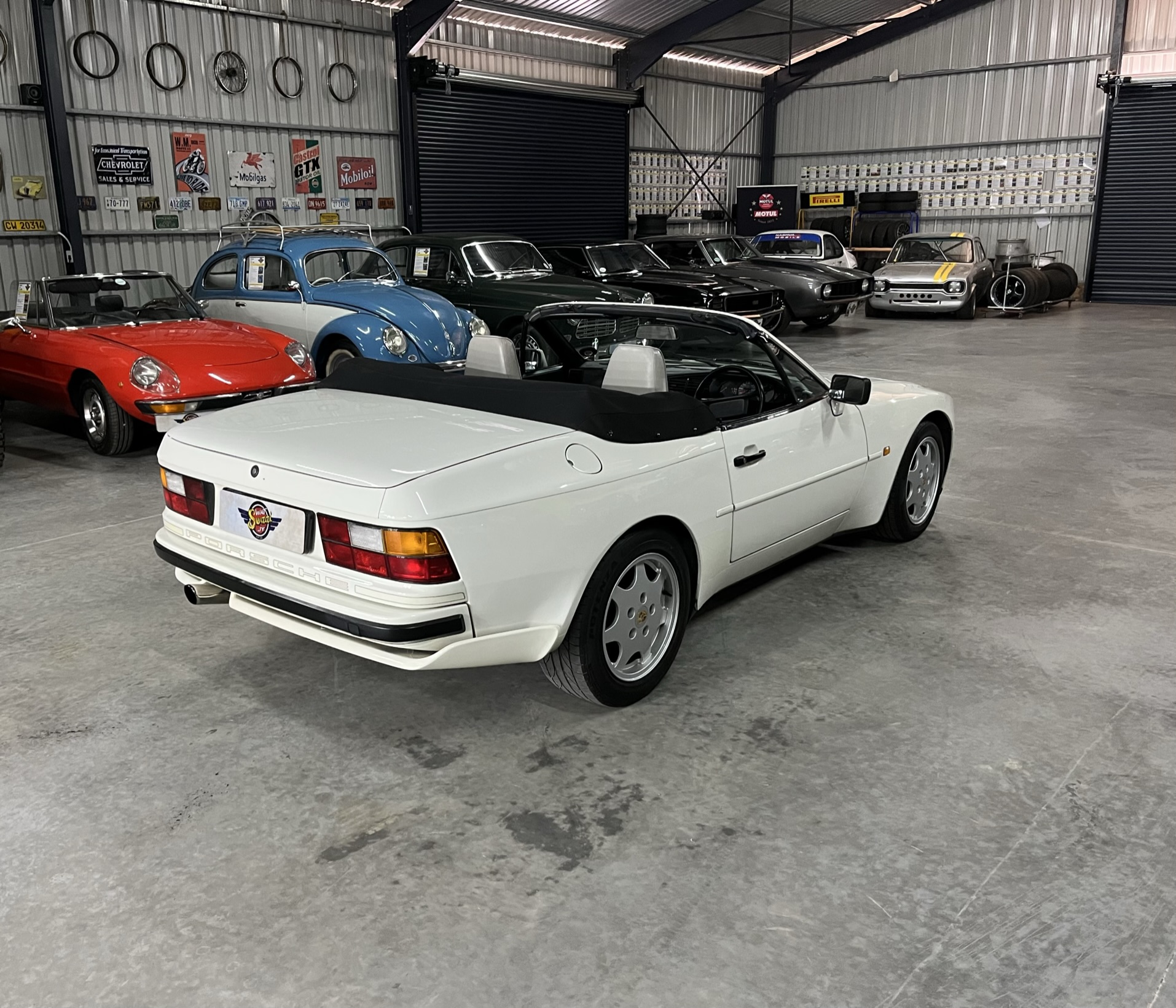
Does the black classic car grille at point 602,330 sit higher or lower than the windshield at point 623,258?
lower

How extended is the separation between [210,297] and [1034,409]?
795 centimetres

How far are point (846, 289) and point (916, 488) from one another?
1098cm

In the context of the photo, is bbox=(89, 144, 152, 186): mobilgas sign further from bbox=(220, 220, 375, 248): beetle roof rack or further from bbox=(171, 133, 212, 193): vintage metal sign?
bbox=(220, 220, 375, 248): beetle roof rack

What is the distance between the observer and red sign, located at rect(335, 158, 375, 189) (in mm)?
14883

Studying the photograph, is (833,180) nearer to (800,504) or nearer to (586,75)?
(586,75)

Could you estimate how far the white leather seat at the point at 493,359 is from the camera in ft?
13.2

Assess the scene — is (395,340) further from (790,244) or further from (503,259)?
(790,244)

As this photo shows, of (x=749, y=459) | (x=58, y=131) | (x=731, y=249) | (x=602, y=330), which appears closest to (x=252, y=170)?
(x=58, y=131)

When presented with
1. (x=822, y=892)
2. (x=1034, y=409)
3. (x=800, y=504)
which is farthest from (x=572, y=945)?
(x=1034, y=409)

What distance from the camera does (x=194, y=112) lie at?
13.0 meters

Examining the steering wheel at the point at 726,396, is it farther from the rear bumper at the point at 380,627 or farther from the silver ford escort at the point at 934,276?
the silver ford escort at the point at 934,276

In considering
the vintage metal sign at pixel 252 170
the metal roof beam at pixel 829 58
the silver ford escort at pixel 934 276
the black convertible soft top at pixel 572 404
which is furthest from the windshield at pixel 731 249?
the black convertible soft top at pixel 572 404

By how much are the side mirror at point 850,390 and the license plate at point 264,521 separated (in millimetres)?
2282

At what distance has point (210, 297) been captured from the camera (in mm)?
9750
